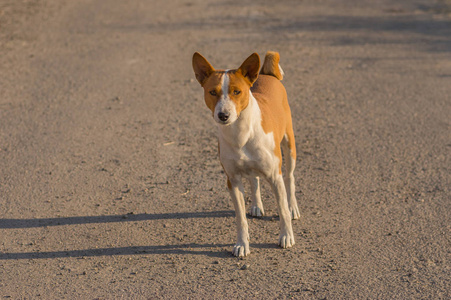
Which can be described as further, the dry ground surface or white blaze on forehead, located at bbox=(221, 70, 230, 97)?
the dry ground surface

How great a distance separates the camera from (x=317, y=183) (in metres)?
6.01

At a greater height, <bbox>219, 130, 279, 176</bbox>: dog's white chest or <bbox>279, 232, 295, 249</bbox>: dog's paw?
<bbox>219, 130, 279, 176</bbox>: dog's white chest

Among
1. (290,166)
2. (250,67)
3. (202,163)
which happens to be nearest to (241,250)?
(290,166)

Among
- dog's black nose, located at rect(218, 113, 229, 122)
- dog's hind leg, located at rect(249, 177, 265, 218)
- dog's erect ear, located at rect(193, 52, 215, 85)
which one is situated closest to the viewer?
dog's black nose, located at rect(218, 113, 229, 122)

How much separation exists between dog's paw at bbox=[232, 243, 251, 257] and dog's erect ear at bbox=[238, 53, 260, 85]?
54.0 inches

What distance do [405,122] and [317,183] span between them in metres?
2.05

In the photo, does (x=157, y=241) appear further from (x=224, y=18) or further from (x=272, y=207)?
(x=224, y=18)

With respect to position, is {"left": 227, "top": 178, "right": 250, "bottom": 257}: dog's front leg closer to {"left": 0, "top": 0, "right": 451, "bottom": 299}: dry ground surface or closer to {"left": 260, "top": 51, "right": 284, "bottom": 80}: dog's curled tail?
{"left": 0, "top": 0, "right": 451, "bottom": 299}: dry ground surface

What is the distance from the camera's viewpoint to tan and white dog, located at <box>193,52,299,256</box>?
4.24 m

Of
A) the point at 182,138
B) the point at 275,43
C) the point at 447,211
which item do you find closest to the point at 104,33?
the point at 275,43

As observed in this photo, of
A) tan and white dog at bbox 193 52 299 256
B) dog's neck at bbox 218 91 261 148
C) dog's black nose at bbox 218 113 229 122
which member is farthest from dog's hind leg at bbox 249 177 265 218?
dog's black nose at bbox 218 113 229 122

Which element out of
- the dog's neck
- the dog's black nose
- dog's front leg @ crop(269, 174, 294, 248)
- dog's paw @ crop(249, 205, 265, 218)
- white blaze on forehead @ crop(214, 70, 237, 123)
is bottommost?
dog's paw @ crop(249, 205, 265, 218)

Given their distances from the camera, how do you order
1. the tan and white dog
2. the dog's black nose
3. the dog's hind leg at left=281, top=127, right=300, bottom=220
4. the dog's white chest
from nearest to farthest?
the dog's black nose → the tan and white dog → the dog's white chest → the dog's hind leg at left=281, top=127, right=300, bottom=220

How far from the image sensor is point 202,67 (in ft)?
14.5
